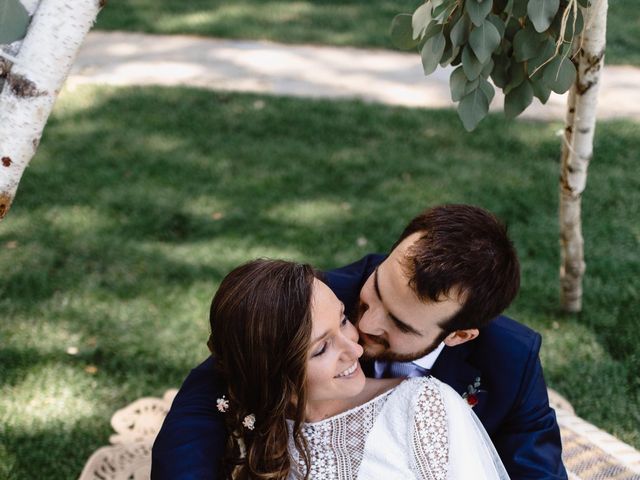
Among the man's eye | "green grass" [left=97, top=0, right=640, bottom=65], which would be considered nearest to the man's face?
the man's eye

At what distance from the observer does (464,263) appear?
7.27ft

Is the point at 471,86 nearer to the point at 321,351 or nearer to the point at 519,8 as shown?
the point at 519,8

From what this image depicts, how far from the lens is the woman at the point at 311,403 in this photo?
201cm

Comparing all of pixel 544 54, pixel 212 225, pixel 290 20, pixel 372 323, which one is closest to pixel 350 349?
pixel 372 323

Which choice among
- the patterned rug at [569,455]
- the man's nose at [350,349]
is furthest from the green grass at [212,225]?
the man's nose at [350,349]

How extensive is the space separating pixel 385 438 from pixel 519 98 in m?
1.10

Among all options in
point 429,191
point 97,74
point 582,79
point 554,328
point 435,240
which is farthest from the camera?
point 97,74

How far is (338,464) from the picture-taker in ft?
6.97

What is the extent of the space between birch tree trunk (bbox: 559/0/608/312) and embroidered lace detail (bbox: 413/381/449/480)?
1337mm

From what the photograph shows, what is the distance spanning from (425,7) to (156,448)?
57.1 inches

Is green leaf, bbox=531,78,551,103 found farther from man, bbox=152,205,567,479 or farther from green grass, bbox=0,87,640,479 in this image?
green grass, bbox=0,87,640,479

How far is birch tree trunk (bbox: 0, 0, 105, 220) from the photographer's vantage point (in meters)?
1.73

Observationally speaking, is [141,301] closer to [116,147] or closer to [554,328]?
[116,147]

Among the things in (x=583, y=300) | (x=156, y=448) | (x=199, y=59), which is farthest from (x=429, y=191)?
(x=156, y=448)
